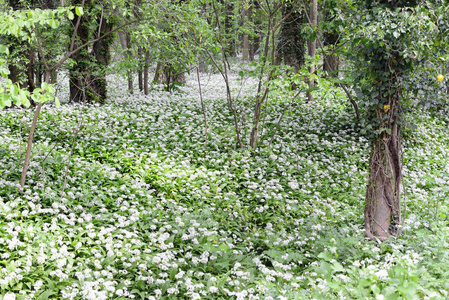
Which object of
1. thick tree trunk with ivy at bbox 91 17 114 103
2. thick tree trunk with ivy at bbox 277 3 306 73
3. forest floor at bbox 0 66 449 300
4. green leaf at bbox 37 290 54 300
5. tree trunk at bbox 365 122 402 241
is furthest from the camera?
thick tree trunk with ivy at bbox 277 3 306 73

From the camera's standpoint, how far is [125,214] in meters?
5.79

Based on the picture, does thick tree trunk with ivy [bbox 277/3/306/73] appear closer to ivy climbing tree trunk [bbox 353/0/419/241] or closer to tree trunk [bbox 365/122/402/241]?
ivy climbing tree trunk [bbox 353/0/419/241]

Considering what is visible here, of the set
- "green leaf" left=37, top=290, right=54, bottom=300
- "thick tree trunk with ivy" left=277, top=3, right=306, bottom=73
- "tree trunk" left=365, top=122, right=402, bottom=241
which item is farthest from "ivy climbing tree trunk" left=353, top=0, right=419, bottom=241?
"thick tree trunk with ivy" left=277, top=3, right=306, bottom=73

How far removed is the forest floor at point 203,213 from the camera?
13.5ft

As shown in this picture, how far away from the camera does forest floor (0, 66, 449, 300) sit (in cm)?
412

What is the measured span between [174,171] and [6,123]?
487 centimetres

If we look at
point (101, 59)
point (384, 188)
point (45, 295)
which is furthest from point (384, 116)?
point (101, 59)

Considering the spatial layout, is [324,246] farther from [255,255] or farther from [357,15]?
[357,15]

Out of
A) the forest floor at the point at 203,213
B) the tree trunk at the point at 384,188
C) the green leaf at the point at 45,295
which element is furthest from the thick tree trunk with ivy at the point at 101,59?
the tree trunk at the point at 384,188

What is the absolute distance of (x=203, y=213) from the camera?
6098 millimetres

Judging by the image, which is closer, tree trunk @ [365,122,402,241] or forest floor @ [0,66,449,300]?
forest floor @ [0,66,449,300]

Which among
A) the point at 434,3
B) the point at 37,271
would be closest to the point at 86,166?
the point at 37,271

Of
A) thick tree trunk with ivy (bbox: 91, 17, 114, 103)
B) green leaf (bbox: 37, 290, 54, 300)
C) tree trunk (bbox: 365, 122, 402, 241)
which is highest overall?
thick tree trunk with ivy (bbox: 91, 17, 114, 103)

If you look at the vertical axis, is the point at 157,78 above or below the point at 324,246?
above
